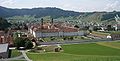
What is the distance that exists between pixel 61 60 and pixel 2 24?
57.2m

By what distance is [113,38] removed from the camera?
55.0 m

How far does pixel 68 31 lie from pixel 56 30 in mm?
3035

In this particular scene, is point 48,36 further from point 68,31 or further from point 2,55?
point 2,55

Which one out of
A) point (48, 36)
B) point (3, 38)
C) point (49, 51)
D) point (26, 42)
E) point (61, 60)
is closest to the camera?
point (61, 60)

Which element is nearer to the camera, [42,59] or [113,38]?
[42,59]

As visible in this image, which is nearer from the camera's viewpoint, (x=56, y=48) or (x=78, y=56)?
(x=78, y=56)

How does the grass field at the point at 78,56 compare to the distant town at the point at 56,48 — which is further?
the distant town at the point at 56,48

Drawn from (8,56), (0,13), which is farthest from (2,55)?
(0,13)

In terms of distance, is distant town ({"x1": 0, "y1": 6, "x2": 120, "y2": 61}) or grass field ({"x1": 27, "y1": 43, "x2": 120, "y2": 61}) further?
distant town ({"x1": 0, "y1": 6, "x2": 120, "y2": 61})

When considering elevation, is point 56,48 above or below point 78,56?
above

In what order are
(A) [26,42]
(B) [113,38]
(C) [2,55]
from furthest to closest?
(B) [113,38], (A) [26,42], (C) [2,55]

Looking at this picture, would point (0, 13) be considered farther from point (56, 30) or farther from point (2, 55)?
point (2, 55)

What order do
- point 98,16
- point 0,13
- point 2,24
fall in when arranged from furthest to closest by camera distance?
point 0,13, point 98,16, point 2,24

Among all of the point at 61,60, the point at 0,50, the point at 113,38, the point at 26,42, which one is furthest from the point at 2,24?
the point at 61,60
